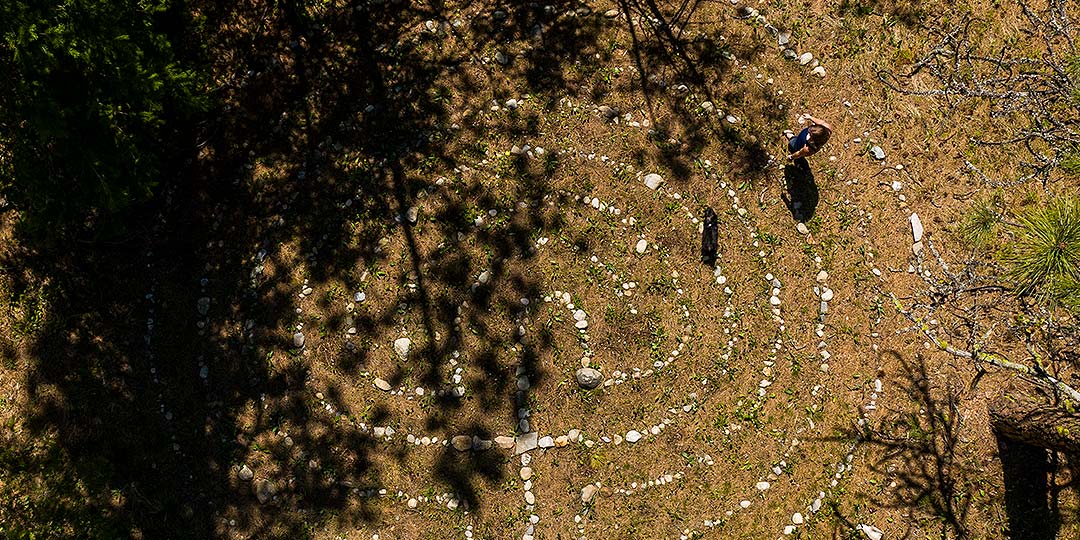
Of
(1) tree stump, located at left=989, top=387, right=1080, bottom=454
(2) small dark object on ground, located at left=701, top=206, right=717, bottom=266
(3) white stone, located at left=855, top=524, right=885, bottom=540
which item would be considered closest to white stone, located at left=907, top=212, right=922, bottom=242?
(1) tree stump, located at left=989, top=387, right=1080, bottom=454

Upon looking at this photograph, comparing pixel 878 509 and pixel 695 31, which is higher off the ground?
pixel 695 31

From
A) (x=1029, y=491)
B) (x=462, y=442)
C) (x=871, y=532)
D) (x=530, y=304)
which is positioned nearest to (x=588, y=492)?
(x=462, y=442)

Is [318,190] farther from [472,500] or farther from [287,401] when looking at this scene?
[472,500]

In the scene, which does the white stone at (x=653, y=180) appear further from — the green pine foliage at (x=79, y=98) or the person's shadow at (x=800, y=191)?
the green pine foliage at (x=79, y=98)

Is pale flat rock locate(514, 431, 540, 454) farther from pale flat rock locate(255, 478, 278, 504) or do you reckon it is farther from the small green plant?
the small green plant

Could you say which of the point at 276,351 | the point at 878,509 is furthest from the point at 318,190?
the point at 878,509
